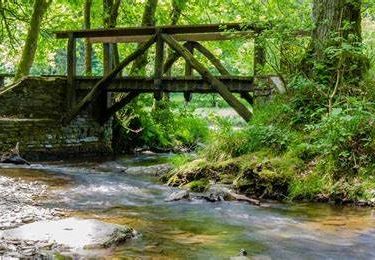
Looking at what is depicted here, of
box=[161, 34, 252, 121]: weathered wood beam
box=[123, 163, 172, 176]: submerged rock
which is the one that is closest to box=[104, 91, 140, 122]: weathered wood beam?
box=[161, 34, 252, 121]: weathered wood beam

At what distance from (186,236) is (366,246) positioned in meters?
1.61

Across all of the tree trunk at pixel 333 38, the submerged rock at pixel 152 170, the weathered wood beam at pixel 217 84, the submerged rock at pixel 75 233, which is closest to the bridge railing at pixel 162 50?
the weathered wood beam at pixel 217 84

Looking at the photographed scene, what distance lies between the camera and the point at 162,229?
5301 mm

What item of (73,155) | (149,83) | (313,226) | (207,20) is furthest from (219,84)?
(207,20)

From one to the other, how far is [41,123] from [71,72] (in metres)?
1.54

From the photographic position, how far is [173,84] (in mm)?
11859

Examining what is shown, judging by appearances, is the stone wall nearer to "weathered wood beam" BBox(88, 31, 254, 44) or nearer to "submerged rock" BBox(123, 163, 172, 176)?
"weathered wood beam" BBox(88, 31, 254, 44)

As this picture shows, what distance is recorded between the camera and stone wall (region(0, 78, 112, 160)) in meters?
12.3

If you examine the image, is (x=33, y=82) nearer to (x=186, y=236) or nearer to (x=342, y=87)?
(x=342, y=87)

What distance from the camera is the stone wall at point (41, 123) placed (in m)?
12.3

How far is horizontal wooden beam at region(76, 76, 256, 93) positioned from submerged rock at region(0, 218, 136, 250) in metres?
6.13

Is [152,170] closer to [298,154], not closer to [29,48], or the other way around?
[298,154]

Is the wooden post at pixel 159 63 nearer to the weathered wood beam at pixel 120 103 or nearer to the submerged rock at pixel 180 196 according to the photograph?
the weathered wood beam at pixel 120 103

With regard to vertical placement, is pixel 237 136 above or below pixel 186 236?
above
